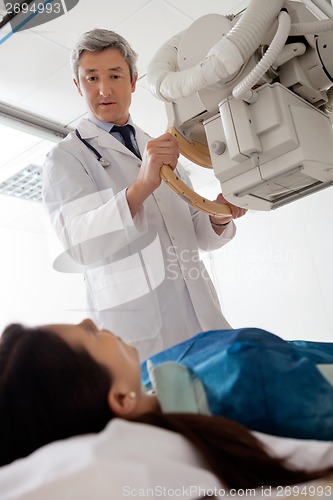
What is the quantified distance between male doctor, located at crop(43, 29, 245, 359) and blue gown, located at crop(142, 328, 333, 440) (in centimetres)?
59

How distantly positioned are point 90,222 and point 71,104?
202 centimetres

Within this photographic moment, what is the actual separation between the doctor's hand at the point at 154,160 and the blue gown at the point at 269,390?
2.00 ft

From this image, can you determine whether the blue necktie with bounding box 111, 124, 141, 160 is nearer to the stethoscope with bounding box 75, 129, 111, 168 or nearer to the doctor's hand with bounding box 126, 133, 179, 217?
the stethoscope with bounding box 75, 129, 111, 168

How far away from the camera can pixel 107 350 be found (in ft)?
2.79

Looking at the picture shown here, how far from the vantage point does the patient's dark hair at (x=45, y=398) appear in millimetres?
724

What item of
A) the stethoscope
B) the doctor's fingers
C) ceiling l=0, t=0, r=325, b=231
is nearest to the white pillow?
the doctor's fingers

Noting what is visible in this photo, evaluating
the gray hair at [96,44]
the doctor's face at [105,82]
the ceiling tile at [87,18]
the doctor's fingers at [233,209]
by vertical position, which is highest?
the ceiling tile at [87,18]

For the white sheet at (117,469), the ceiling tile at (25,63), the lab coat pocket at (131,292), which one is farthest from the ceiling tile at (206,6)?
the white sheet at (117,469)

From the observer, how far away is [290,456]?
2.46 feet

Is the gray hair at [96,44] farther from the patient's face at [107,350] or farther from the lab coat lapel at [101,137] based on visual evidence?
the patient's face at [107,350]

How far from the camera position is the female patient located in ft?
2.37

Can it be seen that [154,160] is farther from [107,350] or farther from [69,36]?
[69,36]

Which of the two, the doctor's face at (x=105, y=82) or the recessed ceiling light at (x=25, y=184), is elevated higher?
the recessed ceiling light at (x=25, y=184)

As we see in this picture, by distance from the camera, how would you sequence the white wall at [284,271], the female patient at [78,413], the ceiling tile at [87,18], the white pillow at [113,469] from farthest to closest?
1. the white wall at [284,271]
2. the ceiling tile at [87,18]
3. the female patient at [78,413]
4. the white pillow at [113,469]
